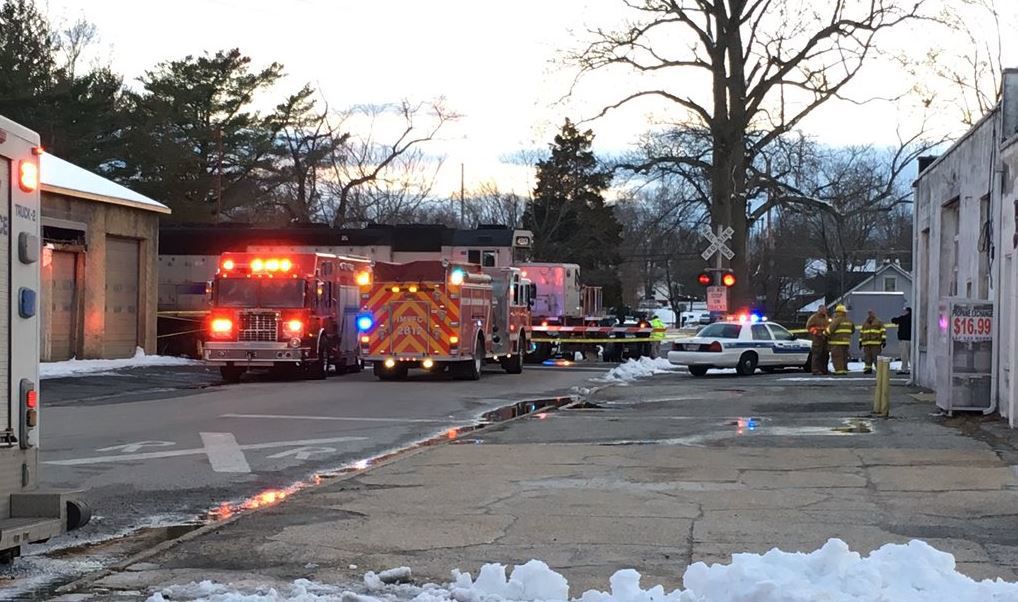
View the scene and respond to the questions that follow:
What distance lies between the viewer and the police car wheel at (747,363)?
2827 centimetres

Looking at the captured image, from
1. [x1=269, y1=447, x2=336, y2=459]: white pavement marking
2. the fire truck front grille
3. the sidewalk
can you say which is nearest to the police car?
the fire truck front grille

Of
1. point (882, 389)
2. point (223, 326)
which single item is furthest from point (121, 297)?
point (882, 389)

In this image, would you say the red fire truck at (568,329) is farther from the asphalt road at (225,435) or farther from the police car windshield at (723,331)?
the asphalt road at (225,435)

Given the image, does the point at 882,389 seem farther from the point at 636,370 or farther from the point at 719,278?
the point at 719,278

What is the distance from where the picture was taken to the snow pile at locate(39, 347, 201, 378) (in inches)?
1040

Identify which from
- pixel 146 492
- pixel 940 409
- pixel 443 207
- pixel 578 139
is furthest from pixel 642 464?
pixel 443 207

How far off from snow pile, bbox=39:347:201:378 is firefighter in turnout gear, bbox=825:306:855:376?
16.2m

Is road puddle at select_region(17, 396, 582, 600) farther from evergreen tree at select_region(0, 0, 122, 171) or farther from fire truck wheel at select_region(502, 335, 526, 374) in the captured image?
evergreen tree at select_region(0, 0, 122, 171)

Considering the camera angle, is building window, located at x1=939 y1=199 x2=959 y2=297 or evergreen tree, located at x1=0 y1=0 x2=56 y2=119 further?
evergreen tree, located at x1=0 y1=0 x2=56 y2=119

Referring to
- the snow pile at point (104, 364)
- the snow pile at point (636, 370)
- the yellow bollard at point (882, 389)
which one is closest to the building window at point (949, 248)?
the yellow bollard at point (882, 389)

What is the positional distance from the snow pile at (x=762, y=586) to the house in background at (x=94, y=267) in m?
23.1

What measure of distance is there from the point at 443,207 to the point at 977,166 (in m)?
71.0

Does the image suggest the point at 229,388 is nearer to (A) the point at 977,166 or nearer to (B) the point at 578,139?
(A) the point at 977,166

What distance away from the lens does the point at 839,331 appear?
90.5ft
